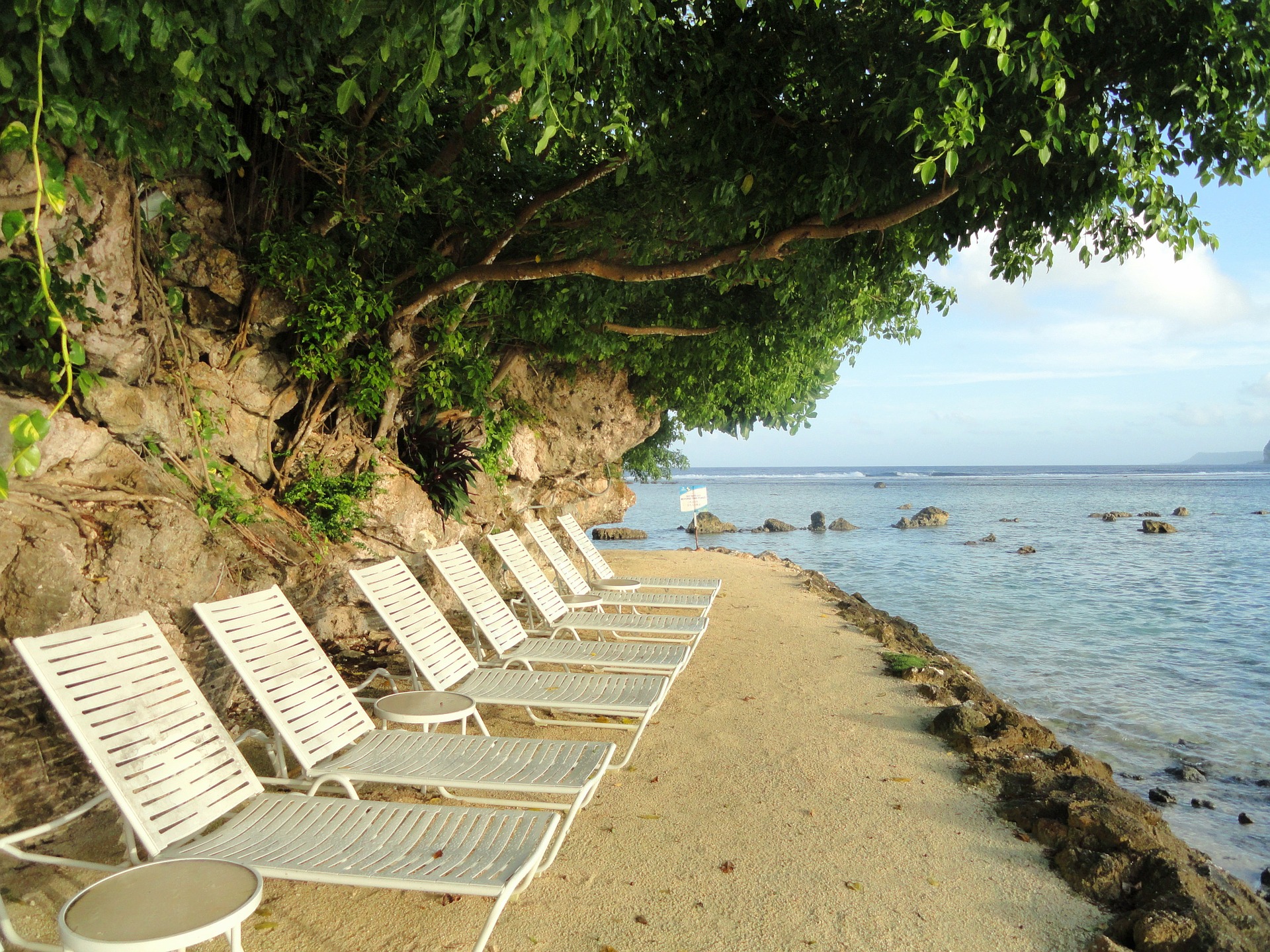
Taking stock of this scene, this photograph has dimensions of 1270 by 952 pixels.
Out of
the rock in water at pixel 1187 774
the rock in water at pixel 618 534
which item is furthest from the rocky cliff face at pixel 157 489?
the rock in water at pixel 618 534

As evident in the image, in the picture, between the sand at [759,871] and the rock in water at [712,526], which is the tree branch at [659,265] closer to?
the sand at [759,871]

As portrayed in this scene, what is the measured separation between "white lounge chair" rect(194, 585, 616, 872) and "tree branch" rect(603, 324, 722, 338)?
514 cm

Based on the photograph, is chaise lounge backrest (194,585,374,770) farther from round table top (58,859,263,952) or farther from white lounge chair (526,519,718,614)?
white lounge chair (526,519,718,614)

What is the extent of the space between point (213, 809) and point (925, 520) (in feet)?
111

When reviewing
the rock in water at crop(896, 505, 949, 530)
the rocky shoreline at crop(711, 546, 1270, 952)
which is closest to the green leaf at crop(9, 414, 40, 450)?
the rocky shoreline at crop(711, 546, 1270, 952)

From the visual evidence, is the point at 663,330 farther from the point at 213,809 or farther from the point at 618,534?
the point at 618,534

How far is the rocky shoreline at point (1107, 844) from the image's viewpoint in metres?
2.87

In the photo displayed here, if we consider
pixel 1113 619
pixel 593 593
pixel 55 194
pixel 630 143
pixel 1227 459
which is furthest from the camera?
pixel 1227 459

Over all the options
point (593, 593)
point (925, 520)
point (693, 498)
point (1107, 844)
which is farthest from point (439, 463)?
point (925, 520)

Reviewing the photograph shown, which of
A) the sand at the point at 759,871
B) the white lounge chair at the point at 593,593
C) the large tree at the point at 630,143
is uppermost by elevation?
the large tree at the point at 630,143

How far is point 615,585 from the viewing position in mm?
8719

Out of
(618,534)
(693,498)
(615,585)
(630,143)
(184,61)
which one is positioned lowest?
(618,534)

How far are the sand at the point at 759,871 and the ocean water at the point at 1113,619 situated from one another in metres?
2.09

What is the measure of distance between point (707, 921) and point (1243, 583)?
64.3 feet
